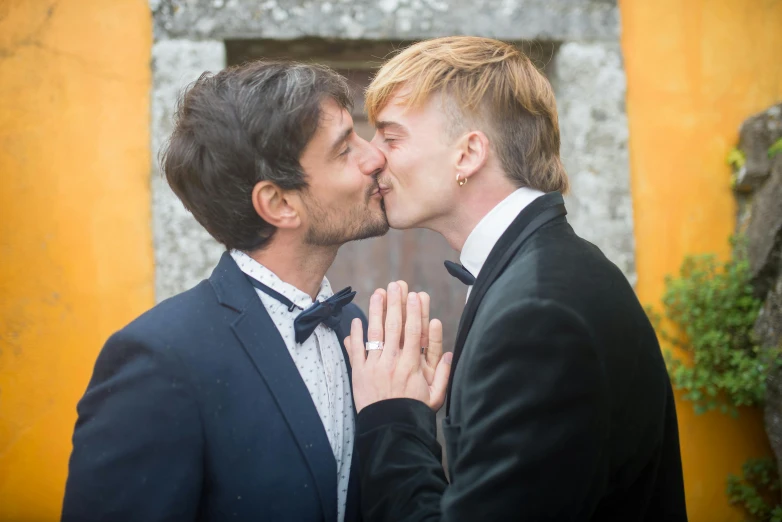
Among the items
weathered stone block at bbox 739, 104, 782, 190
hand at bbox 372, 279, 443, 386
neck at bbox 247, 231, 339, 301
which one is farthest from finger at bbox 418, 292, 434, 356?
weathered stone block at bbox 739, 104, 782, 190

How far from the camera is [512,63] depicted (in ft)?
6.77

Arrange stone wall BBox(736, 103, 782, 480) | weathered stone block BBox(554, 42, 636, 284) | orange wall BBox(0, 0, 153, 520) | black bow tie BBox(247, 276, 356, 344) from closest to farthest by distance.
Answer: black bow tie BBox(247, 276, 356, 344) < stone wall BBox(736, 103, 782, 480) < orange wall BBox(0, 0, 153, 520) < weathered stone block BBox(554, 42, 636, 284)

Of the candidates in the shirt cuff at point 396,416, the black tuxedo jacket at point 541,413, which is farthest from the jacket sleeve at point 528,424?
the shirt cuff at point 396,416

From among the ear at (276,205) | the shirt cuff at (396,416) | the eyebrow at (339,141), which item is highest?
the eyebrow at (339,141)

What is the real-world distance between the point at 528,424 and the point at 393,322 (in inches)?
23.2

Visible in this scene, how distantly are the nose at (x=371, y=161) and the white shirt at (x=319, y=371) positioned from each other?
44cm

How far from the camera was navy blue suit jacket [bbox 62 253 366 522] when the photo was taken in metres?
1.54

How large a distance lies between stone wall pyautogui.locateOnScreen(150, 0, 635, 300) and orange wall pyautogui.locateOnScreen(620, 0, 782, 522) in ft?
0.39

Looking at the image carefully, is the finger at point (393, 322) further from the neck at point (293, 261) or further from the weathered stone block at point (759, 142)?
the weathered stone block at point (759, 142)

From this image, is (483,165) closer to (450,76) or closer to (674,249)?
(450,76)

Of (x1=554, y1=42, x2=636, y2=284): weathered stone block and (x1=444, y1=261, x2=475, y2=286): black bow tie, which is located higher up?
(x1=554, y1=42, x2=636, y2=284): weathered stone block

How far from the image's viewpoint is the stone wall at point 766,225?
11.0ft

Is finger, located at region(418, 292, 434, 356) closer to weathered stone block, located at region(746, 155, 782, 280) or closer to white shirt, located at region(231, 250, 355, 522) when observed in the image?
white shirt, located at region(231, 250, 355, 522)

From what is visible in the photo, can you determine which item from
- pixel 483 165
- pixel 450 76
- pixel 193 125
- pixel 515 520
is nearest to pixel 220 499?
pixel 515 520
